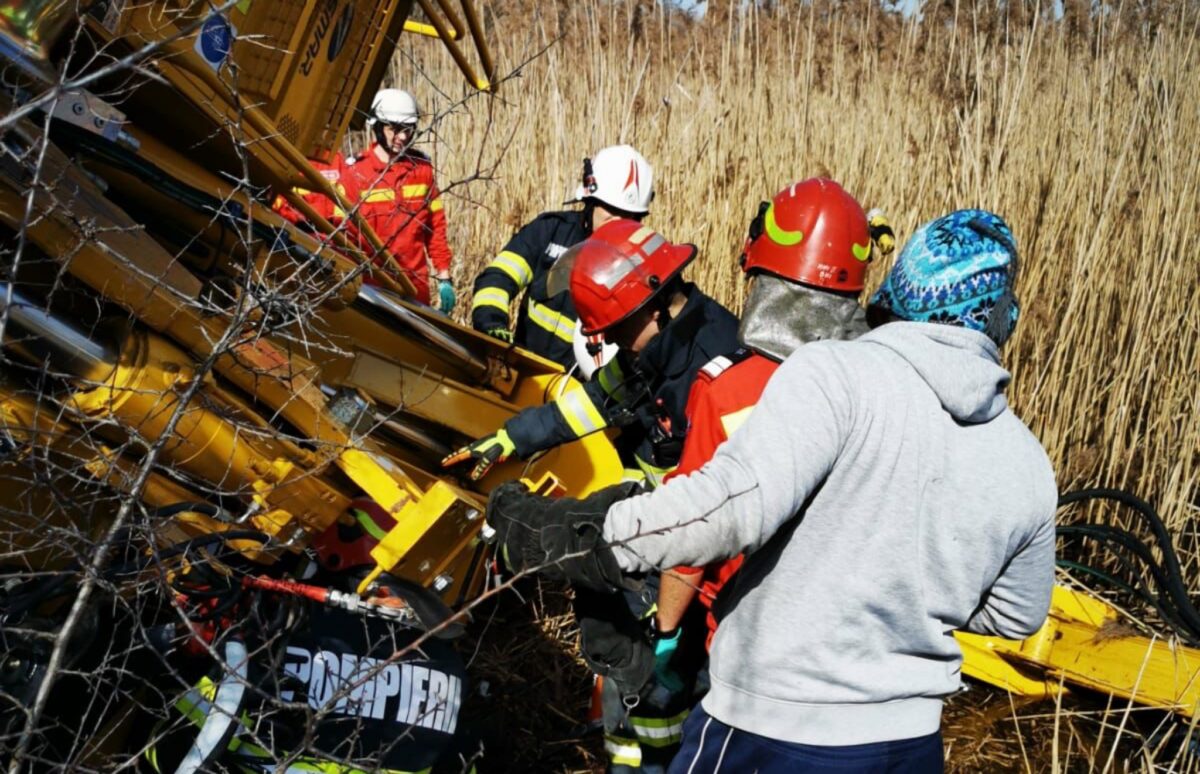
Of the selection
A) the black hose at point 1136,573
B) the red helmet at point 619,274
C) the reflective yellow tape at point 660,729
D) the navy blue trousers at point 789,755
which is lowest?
the reflective yellow tape at point 660,729

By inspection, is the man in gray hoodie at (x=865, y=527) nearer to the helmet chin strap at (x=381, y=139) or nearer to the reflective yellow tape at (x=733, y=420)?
the reflective yellow tape at (x=733, y=420)

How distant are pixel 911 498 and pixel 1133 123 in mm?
3159

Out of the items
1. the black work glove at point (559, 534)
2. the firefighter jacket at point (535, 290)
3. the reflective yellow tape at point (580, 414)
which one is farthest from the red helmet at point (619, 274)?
the firefighter jacket at point (535, 290)

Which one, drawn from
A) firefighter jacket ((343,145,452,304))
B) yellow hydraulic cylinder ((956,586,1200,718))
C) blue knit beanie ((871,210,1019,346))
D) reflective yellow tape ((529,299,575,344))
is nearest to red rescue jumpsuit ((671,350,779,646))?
blue knit beanie ((871,210,1019,346))

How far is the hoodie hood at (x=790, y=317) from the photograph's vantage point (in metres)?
2.33

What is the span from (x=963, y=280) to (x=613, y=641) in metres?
1.05

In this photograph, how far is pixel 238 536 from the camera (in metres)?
2.38

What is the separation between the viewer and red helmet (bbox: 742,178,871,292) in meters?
2.48

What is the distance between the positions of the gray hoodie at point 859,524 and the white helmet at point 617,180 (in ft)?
9.76

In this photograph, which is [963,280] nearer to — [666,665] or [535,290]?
[666,665]

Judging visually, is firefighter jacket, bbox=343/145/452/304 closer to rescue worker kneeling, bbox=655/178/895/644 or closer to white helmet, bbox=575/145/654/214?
white helmet, bbox=575/145/654/214

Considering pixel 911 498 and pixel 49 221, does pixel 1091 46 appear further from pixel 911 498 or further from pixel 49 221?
pixel 49 221

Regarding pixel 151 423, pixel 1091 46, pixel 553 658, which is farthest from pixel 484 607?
pixel 1091 46

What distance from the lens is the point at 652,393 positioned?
10.2 ft
